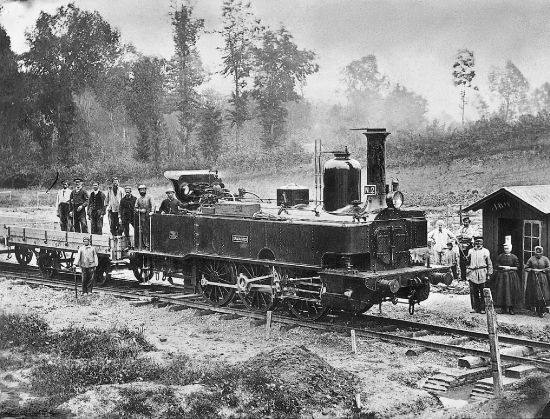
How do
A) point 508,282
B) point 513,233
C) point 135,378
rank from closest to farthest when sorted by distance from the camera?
point 135,378, point 508,282, point 513,233

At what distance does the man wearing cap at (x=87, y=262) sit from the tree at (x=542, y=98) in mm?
17868

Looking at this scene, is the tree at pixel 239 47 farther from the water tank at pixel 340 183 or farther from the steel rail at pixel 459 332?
the steel rail at pixel 459 332

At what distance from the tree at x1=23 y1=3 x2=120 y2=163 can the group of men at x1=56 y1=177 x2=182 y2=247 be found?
675 cm

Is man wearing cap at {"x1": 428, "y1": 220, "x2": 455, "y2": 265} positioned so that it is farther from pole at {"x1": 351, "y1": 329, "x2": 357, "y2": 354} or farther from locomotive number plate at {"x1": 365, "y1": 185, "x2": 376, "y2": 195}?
pole at {"x1": 351, "y1": 329, "x2": 357, "y2": 354}

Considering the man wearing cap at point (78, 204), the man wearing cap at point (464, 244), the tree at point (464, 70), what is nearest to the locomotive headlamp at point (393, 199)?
the man wearing cap at point (464, 244)

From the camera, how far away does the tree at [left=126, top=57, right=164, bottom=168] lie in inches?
1059

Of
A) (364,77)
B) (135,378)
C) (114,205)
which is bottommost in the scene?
(135,378)

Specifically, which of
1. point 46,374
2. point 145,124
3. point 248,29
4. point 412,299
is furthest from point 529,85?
point 46,374

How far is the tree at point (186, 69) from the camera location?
23.9 m

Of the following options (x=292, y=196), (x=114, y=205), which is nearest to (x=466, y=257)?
(x=292, y=196)

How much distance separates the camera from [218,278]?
43.9 feet

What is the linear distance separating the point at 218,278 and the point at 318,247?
276 cm

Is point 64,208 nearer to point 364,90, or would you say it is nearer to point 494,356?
point 494,356

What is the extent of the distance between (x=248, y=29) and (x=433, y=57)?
24.1 feet
